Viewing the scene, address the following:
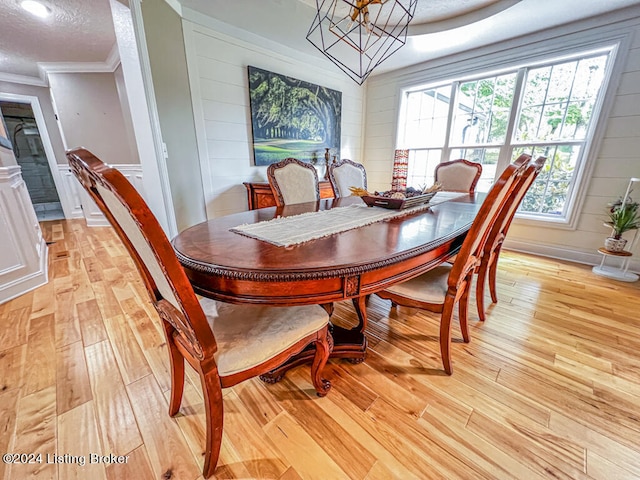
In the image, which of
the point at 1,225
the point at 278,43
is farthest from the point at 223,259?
the point at 278,43

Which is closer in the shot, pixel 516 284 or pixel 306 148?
pixel 516 284

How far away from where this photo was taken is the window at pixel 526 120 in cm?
261

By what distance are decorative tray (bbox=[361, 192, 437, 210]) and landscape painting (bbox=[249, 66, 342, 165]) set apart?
69.9 inches

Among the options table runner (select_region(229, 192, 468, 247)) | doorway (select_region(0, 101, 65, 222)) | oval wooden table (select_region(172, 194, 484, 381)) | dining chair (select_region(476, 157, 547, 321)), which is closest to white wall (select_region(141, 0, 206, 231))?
oval wooden table (select_region(172, 194, 484, 381))

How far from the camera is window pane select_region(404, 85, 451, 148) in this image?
3502 millimetres

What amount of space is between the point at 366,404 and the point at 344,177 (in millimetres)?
1920

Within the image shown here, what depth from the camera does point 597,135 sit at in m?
2.49

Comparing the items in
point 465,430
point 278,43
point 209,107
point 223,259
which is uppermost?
point 278,43

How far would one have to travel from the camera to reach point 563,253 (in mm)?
2836

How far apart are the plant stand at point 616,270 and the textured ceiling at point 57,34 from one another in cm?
517

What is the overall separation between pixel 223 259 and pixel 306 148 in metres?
2.83

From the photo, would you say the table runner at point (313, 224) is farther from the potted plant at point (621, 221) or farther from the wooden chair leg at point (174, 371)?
the potted plant at point (621, 221)

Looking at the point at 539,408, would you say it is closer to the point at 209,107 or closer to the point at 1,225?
the point at 209,107

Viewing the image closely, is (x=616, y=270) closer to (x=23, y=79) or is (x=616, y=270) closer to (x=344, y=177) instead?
(x=344, y=177)
